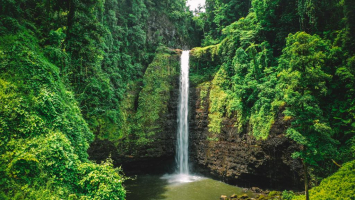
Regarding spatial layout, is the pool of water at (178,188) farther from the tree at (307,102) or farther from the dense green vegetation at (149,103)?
the tree at (307,102)

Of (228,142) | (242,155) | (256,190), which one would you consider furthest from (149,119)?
(256,190)

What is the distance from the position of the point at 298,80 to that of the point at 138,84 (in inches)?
606

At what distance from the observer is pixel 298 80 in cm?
973

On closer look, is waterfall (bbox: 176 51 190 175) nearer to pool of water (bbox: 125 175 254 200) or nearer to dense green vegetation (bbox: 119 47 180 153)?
dense green vegetation (bbox: 119 47 180 153)

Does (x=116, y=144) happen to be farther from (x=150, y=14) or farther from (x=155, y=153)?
(x=150, y=14)

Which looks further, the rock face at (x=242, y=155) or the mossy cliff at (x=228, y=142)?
the mossy cliff at (x=228, y=142)

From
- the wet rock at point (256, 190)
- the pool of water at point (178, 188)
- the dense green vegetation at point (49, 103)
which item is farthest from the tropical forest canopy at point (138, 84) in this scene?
the pool of water at point (178, 188)

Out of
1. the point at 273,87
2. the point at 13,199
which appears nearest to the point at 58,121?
the point at 13,199

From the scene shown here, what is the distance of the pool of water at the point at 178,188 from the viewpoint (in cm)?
1353

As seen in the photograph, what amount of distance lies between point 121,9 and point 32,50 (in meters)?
14.5

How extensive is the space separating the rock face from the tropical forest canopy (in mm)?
763

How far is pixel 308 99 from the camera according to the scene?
9422 mm

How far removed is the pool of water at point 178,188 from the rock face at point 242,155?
1092mm

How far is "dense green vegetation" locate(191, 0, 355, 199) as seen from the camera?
961 cm
